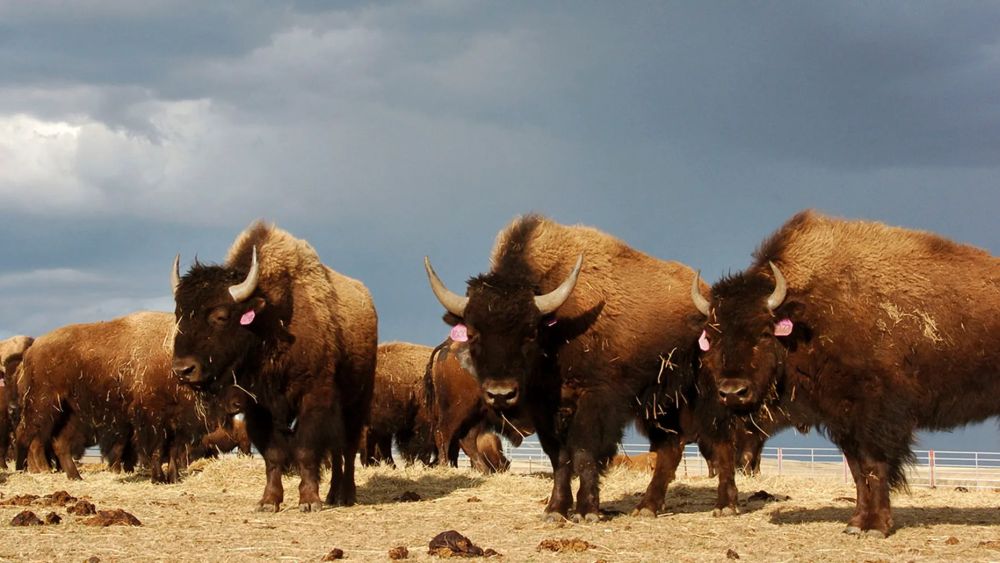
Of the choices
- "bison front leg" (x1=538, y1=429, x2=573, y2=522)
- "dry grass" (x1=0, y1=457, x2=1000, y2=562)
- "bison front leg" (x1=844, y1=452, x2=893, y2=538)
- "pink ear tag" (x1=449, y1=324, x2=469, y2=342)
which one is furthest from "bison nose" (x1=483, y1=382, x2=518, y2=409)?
"bison front leg" (x1=844, y1=452, x2=893, y2=538)

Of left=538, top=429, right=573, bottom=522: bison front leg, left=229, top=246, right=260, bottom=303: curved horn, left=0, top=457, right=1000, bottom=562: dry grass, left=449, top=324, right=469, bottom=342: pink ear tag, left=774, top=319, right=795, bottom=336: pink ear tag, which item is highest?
left=229, top=246, right=260, bottom=303: curved horn

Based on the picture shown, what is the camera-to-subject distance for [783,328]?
10.3m

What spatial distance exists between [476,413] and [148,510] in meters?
9.51

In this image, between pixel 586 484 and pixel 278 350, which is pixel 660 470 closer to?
pixel 586 484

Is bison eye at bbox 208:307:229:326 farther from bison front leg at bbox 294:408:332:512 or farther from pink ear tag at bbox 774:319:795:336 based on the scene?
pink ear tag at bbox 774:319:795:336

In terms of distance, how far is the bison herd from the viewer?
408 inches

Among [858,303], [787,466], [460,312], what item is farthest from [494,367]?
[787,466]

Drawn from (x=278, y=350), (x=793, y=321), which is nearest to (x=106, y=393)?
(x=278, y=350)

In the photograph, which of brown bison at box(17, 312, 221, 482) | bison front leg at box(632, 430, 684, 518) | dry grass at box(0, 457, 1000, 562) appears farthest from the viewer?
brown bison at box(17, 312, 221, 482)

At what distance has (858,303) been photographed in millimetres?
10469

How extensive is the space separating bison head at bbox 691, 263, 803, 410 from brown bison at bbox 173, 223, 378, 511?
15.3 feet

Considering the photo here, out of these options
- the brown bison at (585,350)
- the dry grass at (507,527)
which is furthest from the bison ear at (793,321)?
the dry grass at (507,527)

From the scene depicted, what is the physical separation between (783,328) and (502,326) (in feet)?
8.41

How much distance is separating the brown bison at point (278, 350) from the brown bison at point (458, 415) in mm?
7346
